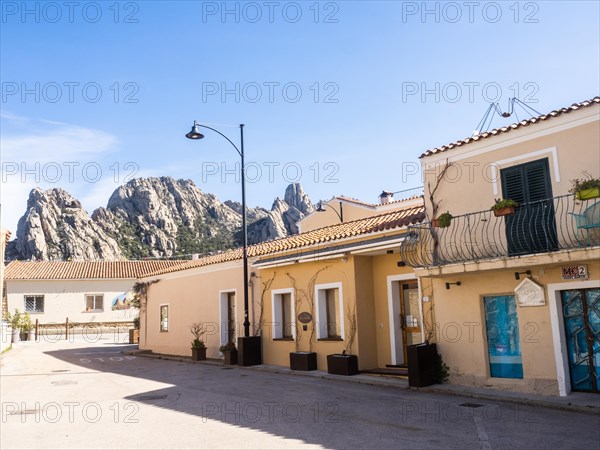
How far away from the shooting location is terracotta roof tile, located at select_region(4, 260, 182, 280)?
139 feet

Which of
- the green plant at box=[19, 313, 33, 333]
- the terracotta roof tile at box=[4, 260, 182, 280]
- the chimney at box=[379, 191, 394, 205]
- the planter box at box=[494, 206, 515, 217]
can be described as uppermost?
the chimney at box=[379, 191, 394, 205]

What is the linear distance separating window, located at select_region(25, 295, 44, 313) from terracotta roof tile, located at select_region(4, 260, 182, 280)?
1.60 m

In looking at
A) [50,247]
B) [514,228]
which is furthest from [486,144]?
[50,247]

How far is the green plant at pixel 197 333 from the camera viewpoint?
785 inches

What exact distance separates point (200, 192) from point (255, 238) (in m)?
22.6

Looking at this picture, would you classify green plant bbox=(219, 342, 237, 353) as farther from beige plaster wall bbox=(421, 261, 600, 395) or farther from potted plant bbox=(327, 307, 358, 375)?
beige plaster wall bbox=(421, 261, 600, 395)

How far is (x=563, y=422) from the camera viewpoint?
26.8ft

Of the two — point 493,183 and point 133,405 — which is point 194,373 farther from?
point 493,183

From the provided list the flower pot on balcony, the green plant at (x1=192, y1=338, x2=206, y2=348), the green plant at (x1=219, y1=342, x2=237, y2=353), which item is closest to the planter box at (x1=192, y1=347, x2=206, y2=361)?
the flower pot on balcony

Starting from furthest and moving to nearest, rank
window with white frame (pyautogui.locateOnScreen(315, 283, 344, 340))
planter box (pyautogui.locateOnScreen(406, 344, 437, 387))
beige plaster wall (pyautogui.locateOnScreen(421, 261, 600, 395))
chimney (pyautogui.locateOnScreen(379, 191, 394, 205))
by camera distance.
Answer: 1. chimney (pyautogui.locateOnScreen(379, 191, 394, 205))
2. window with white frame (pyautogui.locateOnScreen(315, 283, 344, 340))
3. planter box (pyautogui.locateOnScreen(406, 344, 437, 387))
4. beige plaster wall (pyautogui.locateOnScreen(421, 261, 600, 395))

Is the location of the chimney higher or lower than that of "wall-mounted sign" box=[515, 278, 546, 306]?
higher

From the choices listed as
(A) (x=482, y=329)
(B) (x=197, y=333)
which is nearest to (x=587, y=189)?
(A) (x=482, y=329)

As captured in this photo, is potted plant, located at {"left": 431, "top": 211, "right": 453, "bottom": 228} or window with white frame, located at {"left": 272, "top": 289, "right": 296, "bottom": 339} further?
window with white frame, located at {"left": 272, "top": 289, "right": 296, "bottom": 339}

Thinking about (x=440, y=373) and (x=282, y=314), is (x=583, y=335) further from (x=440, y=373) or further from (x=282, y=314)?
(x=282, y=314)
